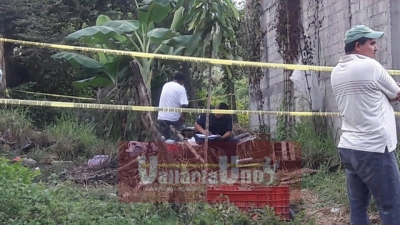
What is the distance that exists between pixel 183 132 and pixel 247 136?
0.88 meters

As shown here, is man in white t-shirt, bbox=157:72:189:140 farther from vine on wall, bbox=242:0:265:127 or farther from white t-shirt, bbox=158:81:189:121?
vine on wall, bbox=242:0:265:127

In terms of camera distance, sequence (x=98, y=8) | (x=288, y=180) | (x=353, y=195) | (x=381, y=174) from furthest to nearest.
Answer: (x=98, y=8)
(x=288, y=180)
(x=353, y=195)
(x=381, y=174)

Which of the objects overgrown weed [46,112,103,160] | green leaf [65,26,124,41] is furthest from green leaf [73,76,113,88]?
green leaf [65,26,124,41]

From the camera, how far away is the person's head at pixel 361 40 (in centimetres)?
373

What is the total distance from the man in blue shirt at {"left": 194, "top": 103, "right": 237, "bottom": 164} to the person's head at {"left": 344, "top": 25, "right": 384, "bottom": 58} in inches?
121

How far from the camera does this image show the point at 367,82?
3.63 meters

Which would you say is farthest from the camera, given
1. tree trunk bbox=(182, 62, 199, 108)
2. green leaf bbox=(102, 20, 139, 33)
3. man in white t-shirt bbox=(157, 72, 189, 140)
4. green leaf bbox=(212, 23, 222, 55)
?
tree trunk bbox=(182, 62, 199, 108)

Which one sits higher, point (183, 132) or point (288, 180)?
point (183, 132)

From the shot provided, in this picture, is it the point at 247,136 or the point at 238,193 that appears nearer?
the point at 238,193

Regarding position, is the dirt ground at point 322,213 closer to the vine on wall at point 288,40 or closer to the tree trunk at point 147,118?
the tree trunk at point 147,118

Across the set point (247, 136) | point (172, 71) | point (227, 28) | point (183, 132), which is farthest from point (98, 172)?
point (172, 71)

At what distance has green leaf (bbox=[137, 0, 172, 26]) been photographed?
8344 mm

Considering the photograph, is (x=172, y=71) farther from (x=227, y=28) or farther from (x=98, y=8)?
(x=98, y=8)

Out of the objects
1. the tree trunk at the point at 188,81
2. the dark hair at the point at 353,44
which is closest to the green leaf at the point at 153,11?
the tree trunk at the point at 188,81
